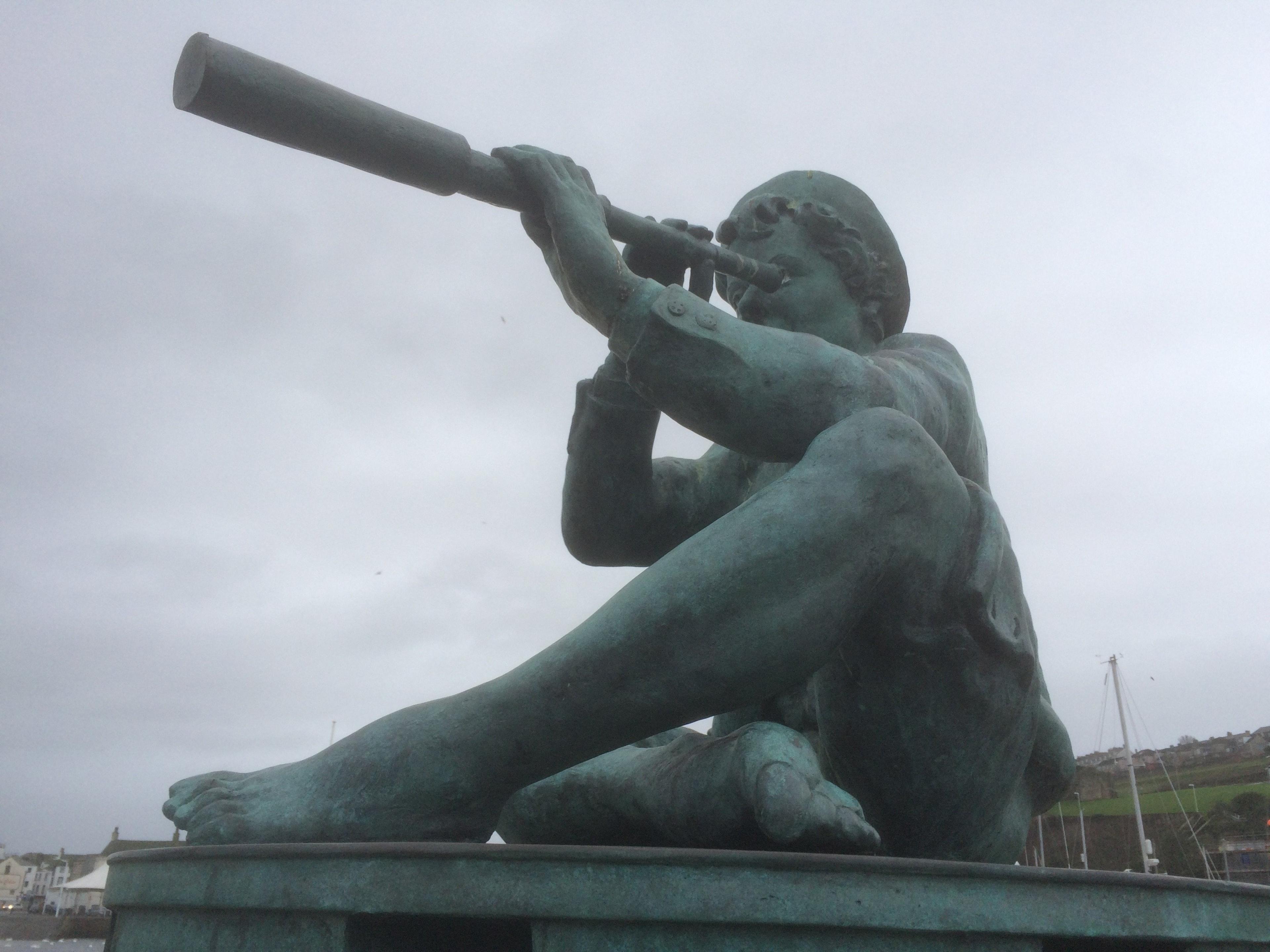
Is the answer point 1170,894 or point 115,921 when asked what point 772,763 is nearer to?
point 1170,894

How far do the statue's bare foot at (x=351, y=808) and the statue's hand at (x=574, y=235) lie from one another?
1049 mm

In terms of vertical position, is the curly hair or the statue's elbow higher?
the curly hair

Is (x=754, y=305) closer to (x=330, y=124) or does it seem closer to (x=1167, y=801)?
(x=330, y=124)

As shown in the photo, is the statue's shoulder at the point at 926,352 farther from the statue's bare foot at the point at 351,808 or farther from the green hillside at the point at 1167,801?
the green hillside at the point at 1167,801

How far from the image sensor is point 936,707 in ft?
7.38

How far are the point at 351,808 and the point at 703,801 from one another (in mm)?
696

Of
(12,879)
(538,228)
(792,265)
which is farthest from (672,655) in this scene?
(12,879)

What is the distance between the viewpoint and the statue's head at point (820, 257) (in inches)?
117

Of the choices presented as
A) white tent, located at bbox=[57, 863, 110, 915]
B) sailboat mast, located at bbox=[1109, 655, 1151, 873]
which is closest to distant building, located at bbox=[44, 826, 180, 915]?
white tent, located at bbox=[57, 863, 110, 915]

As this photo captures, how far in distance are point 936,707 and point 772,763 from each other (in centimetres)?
52

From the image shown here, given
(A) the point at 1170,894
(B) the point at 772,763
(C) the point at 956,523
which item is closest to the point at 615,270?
(C) the point at 956,523

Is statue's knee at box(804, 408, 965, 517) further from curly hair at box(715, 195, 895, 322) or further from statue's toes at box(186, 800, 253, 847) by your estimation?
statue's toes at box(186, 800, 253, 847)

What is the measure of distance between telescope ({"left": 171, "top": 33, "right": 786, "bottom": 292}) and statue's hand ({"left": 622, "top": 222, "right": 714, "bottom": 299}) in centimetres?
24

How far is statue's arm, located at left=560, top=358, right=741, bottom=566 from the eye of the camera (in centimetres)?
278
